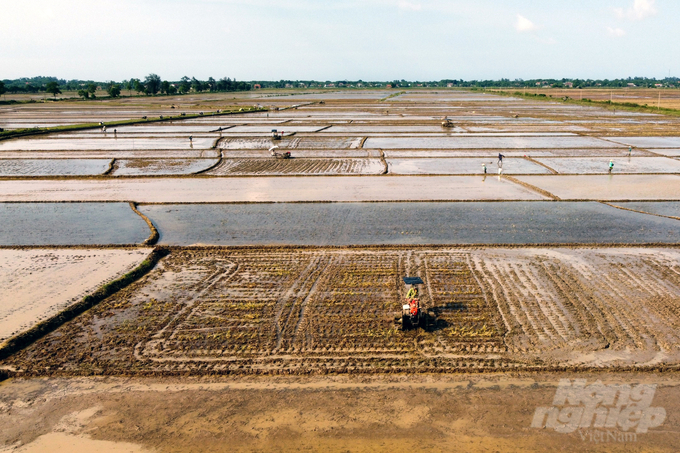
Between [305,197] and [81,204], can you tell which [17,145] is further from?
[305,197]

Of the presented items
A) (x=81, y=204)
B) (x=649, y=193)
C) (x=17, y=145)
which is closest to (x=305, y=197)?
(x=81, y=204)

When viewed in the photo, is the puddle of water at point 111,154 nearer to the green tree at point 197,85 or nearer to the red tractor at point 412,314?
the red tractor at point 412,314

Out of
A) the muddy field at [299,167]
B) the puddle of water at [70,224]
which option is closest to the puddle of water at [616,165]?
the muddy field at [299,167]

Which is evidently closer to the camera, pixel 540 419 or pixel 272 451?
pixel 272 451

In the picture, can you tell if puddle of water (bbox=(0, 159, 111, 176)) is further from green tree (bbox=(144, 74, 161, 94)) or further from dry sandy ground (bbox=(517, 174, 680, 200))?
green tree (bbox=(144, 74, 161, 94))

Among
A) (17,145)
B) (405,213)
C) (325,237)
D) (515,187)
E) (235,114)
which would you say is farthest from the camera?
(235,114)

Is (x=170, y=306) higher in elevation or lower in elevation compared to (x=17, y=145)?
lower

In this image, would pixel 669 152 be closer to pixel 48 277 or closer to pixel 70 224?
pixel 70 224
